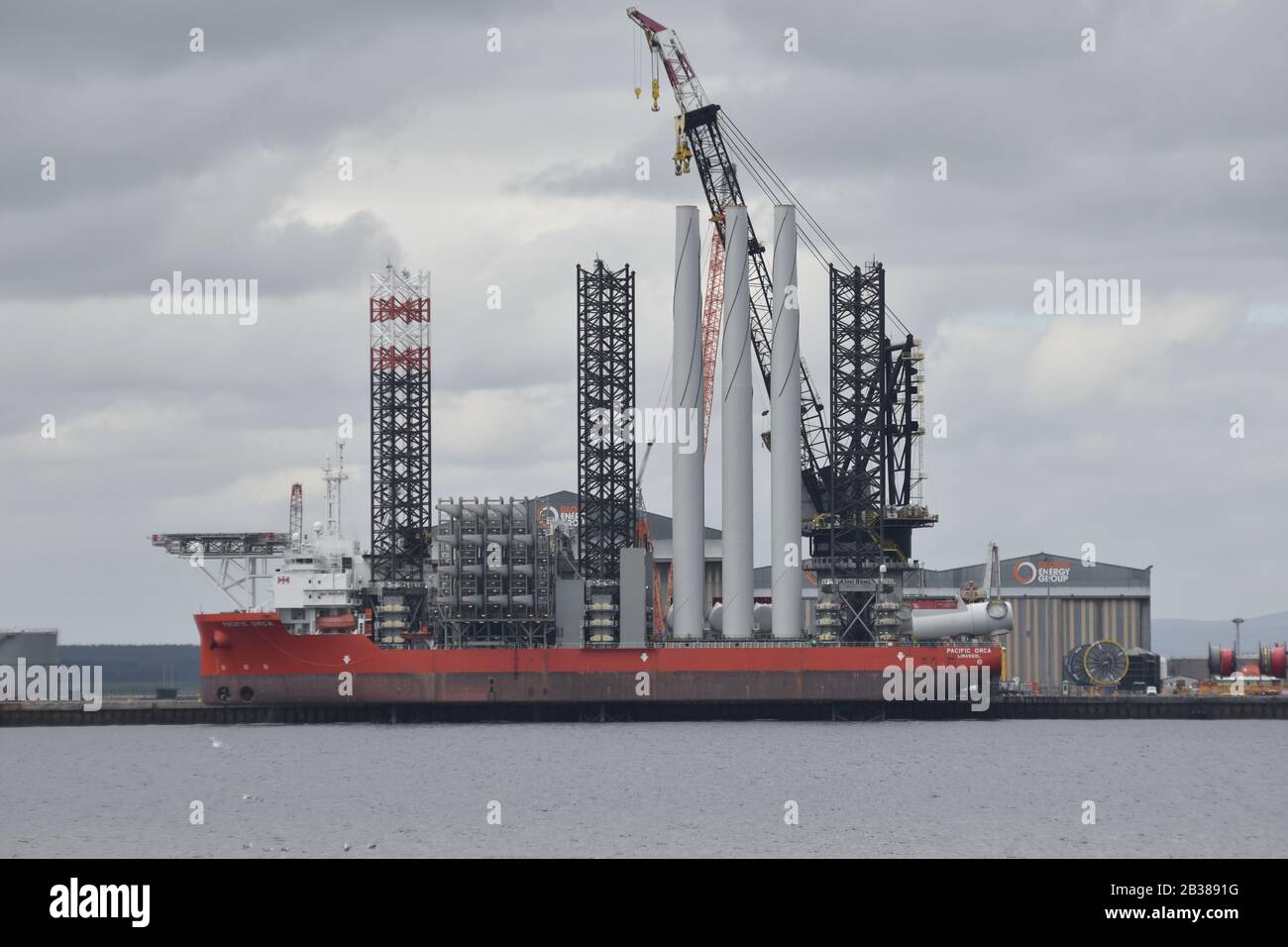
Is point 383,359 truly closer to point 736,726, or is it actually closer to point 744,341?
point 744,341

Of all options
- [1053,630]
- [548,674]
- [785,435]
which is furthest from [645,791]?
[1053,630]

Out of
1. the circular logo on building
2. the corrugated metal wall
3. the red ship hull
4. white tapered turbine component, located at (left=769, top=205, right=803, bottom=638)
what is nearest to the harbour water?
the red ship hull

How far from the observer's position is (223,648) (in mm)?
106250

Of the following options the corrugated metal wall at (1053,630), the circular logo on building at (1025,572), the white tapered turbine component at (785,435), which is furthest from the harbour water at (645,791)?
the circular logo on building at (1025,572)

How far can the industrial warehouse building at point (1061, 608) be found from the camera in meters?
127

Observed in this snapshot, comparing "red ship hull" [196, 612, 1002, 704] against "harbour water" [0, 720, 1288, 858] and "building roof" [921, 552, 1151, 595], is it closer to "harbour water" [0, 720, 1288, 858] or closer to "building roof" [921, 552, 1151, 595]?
"harbour water" [0, 720, 1288, 858]

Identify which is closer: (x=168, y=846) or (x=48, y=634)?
(x=168, y=846)

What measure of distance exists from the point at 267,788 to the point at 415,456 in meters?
38.7

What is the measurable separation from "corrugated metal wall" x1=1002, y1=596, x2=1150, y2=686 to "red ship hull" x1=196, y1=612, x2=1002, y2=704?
24.0 metres

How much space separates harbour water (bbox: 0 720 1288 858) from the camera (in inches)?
2239

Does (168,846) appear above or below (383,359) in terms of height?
below

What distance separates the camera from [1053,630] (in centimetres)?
12681
